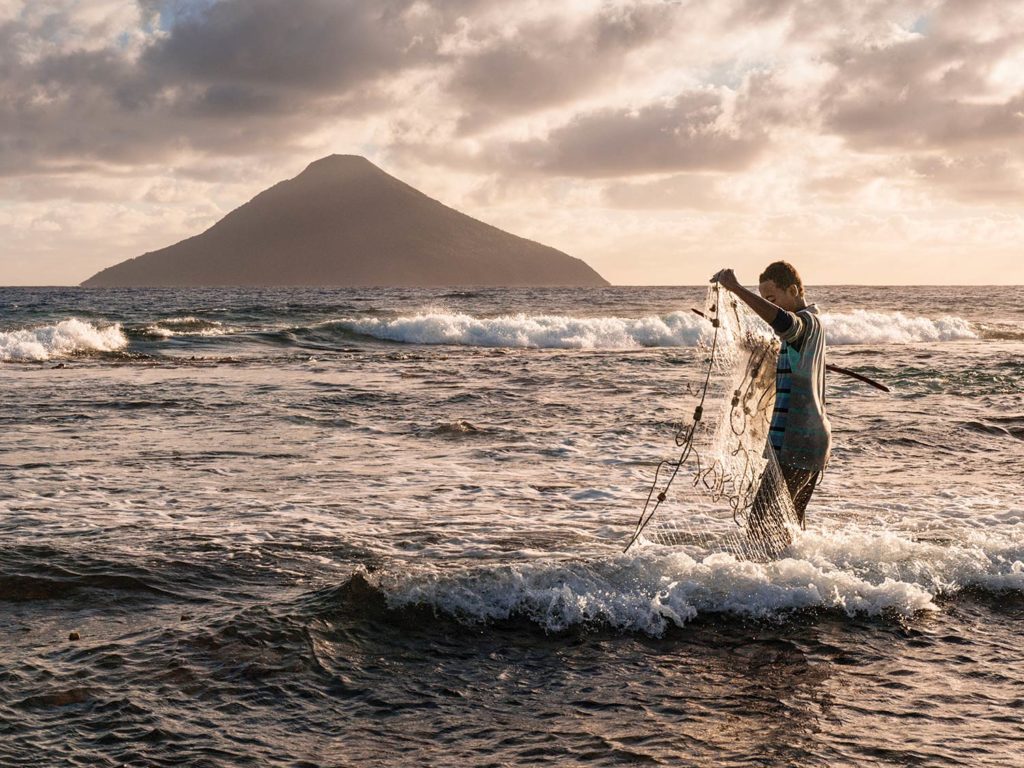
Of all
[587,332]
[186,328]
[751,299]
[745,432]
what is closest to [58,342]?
[186,328]

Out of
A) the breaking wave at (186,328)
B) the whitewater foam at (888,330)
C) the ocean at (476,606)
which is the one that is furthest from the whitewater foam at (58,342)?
the whitewater foam at (888,330)

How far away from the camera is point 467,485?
423 inches

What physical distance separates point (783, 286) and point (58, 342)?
3129 centimetres

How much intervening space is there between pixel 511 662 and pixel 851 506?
5451mm

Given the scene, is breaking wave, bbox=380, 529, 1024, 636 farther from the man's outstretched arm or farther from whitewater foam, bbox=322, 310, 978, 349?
whitewater foam, bbox=322, 310, 978, 349

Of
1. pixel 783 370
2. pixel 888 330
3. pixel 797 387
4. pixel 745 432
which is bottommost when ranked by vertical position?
pixel 745 432

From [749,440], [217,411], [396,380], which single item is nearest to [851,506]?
[749,440]

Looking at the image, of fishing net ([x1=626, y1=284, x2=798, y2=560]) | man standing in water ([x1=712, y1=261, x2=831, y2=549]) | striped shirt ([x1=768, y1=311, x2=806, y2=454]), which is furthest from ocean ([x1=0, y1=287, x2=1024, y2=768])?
striped shirt ([x1=768, y1=311, x2=806, y2=454])

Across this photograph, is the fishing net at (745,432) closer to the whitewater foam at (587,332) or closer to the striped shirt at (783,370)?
the striped shirt at (783,370)

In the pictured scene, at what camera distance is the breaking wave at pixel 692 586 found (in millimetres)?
6426

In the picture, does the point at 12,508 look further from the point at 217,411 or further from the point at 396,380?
the point at 396,380

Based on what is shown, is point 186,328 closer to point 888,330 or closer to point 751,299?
point 888,330

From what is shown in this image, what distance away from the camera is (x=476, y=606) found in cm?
647

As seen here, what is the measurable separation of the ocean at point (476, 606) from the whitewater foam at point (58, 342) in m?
17.5
